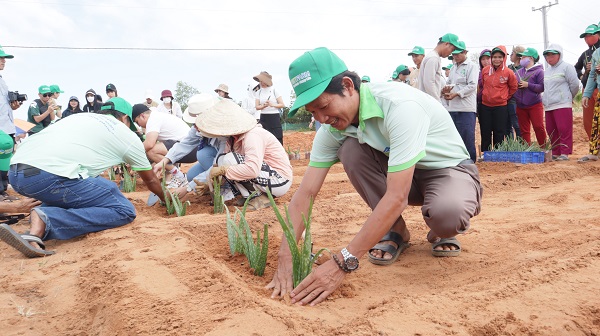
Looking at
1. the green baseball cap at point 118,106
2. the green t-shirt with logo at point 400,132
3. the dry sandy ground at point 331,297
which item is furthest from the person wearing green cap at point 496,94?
the green baseball cap at point 118,106

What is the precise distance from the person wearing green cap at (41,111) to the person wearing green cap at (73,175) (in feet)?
15.5

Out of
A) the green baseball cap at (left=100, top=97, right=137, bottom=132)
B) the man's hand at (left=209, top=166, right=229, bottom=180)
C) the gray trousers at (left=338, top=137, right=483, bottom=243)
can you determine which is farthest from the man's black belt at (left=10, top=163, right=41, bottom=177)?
the gray trousers at (left=338, top=137, right=483, bottom=243)

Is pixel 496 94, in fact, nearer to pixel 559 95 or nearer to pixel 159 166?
pixel 559 95

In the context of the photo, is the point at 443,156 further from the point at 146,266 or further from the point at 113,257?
the point at 113,257

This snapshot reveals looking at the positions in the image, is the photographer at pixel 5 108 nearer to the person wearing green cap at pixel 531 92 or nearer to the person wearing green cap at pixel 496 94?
the person wearing green cap at pixel 496 94

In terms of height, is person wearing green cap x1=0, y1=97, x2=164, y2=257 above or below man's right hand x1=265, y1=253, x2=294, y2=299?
above

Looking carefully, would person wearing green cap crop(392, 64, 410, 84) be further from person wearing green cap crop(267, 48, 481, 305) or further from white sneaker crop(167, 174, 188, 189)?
person wearing green cap crop(267, 48, 481, 305)

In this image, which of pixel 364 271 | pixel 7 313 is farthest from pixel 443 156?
pixel 7 313

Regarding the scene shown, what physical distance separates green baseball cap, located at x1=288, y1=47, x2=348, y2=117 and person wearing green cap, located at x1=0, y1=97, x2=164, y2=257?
1.99 m

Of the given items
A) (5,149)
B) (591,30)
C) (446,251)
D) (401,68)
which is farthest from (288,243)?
(401,68)

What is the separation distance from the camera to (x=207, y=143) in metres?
4.77

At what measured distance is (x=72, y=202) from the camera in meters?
3.34

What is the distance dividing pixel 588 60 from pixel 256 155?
5.20 m

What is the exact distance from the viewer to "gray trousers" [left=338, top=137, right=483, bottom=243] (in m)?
2.33
